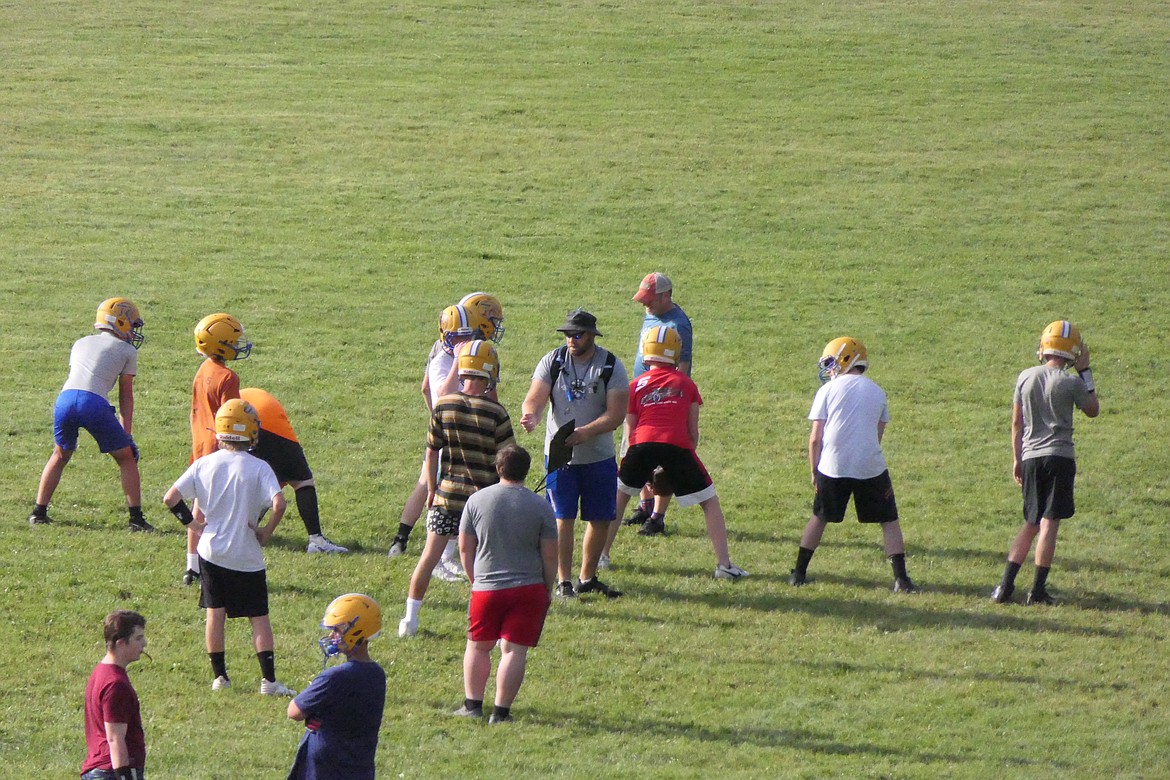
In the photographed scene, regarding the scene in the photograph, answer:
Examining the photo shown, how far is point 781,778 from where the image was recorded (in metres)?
7.83

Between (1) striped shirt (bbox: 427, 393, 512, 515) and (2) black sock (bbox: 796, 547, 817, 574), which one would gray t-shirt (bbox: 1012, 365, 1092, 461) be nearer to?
(2) black sock (bbox: 796, 547, 817, 574)

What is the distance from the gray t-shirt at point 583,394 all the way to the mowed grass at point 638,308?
1.20 meters

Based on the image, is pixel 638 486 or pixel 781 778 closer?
pixel 781 778

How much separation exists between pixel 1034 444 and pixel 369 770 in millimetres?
6302

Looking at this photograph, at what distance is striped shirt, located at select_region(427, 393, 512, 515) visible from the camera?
377 inches

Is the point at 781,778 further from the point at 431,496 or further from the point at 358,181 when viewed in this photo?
the point at 358,181

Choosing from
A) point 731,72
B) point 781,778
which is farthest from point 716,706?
point 731,72

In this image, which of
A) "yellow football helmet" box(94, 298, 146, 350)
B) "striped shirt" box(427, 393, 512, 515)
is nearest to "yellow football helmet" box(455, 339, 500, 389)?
"striped shirt" box(427, 393, 512, 515)

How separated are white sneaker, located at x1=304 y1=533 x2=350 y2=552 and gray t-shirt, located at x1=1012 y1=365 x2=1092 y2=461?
5.66 metres

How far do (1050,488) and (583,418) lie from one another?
3615 millimetres

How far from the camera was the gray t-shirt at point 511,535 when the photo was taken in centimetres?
827

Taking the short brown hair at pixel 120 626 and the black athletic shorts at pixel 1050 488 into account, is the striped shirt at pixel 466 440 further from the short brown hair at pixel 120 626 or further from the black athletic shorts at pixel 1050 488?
the black athletic shorts at pixel 1050 488

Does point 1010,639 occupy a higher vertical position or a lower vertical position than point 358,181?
lower

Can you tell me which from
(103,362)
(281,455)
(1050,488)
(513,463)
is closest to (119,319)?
(103,362)
